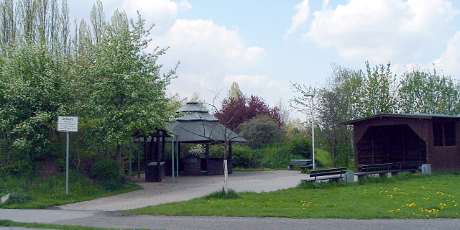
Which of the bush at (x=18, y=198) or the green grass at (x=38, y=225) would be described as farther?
the bush at (x=18, y=198)

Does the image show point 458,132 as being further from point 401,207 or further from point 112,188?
point 112,188

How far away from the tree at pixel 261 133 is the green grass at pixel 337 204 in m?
19.7

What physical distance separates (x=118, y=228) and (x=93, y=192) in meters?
7.68

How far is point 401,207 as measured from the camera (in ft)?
38.1

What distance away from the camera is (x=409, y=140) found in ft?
86.7

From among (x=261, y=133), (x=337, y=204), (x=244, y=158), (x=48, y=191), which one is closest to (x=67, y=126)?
(x=48, y=191)

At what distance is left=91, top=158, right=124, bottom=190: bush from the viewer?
1797 cm

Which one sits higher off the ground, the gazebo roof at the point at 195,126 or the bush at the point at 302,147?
the gazebo roof at the point at 195,126

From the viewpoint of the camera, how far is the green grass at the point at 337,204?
10.9 metres

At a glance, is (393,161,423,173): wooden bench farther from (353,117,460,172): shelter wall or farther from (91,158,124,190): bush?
(91,158,124,190): bush

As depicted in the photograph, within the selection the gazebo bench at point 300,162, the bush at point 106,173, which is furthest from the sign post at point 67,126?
the gazebo bench at point 300,162

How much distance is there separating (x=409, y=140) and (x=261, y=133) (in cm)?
1310

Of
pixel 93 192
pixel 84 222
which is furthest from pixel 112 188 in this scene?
pixel 84 222

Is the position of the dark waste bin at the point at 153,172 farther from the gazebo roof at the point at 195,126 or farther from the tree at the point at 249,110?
the tree at the point at 249,110
